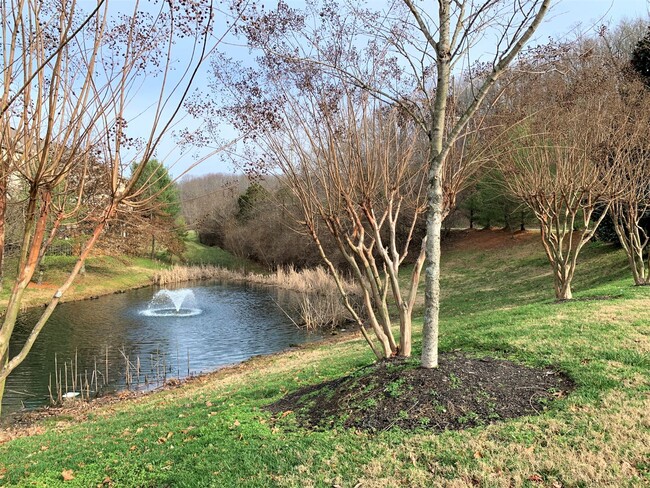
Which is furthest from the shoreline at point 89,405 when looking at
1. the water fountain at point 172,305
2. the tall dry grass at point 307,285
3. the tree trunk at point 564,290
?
the water fountain at point 172,305

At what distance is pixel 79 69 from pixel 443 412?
3.82m

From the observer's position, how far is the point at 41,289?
25.0 m

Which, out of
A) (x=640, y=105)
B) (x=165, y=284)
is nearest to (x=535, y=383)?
(x=640, y=105)

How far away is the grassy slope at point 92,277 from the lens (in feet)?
78.1

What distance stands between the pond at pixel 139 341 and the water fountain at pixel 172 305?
0.14 ft

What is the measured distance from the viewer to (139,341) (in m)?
15.6

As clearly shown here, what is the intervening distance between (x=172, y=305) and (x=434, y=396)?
2073 centimetres

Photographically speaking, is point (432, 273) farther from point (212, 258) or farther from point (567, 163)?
point (212, 258)

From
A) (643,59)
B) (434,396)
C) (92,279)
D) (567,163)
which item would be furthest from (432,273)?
(92,279)

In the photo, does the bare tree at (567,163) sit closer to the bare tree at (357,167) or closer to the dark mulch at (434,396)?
the bare tree at (357,167)

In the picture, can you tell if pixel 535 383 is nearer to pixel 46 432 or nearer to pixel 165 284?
pixel 46 432

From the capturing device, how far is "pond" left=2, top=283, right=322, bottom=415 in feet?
37.4

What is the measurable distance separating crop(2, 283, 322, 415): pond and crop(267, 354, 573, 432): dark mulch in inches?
305

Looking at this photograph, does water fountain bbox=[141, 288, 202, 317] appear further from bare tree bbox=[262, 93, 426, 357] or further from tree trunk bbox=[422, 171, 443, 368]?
tree trunk bbox=[422, 171, 443, 368]
